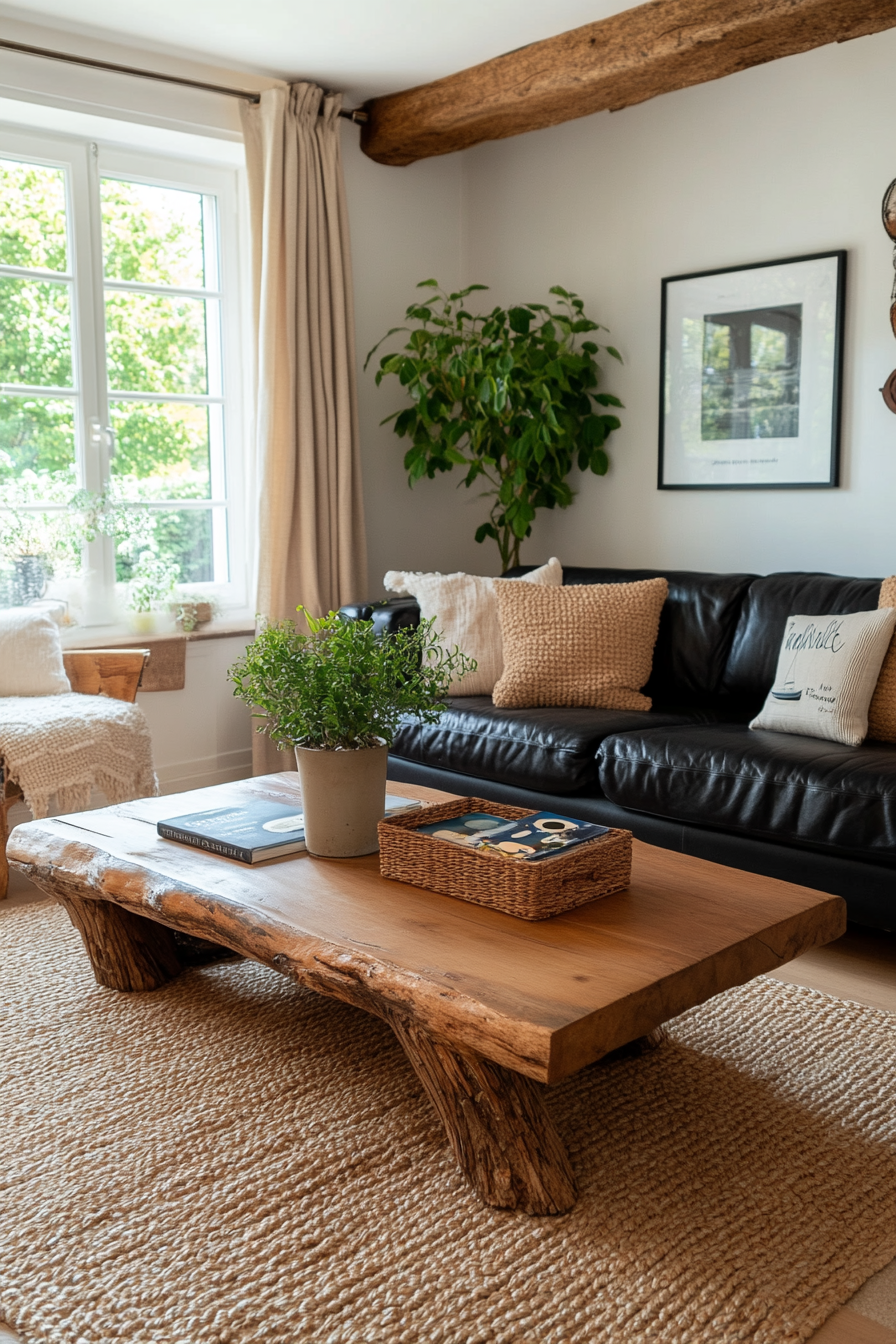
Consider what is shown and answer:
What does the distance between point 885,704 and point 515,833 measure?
1.33 metres

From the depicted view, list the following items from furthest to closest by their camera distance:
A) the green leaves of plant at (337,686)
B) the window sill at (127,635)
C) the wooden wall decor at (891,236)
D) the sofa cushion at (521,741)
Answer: the window sill at (127,635) < the wooden wall decor at (891,236) < the sofa cushion at (521,741) < the green leaves of plant at (337,686)

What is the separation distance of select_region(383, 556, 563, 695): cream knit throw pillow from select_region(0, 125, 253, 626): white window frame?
0.98 meters

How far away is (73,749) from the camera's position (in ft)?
10.1

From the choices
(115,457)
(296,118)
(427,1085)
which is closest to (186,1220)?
(427,1085)

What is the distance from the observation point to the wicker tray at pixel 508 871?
1702 millimetres

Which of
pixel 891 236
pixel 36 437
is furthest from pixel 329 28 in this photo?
pixel 891 236

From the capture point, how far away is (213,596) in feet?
14.0

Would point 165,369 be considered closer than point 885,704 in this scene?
No

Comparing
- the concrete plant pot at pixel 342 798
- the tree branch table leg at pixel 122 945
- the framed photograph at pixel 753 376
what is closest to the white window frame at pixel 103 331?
the framed photograph at pixel 753 376

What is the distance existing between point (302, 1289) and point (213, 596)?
3067 millimetres

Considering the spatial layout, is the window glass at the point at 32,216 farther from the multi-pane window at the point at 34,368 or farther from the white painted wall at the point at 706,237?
the white painted wall at the point at 706,237

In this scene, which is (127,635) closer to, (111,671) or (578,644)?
(111,671)

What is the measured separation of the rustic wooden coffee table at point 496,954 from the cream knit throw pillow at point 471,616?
1.49 m

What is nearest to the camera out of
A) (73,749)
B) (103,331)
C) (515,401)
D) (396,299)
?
(73,749)
